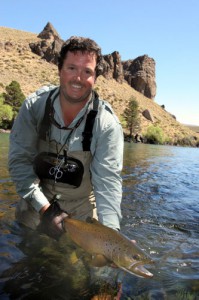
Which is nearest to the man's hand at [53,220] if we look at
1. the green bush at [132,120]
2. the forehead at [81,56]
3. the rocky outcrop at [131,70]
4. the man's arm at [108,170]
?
the man's arm at [108,170]

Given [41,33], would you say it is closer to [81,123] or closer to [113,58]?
[113,58]

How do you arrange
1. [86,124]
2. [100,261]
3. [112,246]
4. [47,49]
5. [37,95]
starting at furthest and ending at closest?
[47,49] → [37,95] → [86,124] → [100,261] → [112,246]

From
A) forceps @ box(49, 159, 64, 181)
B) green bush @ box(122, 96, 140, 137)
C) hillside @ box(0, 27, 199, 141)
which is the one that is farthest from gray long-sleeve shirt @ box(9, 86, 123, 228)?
green bush @ box(122, 96, 140, 137)

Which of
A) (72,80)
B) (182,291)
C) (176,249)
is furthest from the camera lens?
(176,249)

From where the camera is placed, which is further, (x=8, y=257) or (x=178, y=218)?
(x=178, y=218)

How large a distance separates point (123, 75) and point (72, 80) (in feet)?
536

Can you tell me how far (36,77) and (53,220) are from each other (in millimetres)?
108546

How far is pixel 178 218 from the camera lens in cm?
1009

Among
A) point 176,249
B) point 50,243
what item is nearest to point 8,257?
point 50,243

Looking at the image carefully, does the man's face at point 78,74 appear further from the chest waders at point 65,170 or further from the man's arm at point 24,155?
the man's arm at point 24,155

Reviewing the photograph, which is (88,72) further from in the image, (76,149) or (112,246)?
(112,246)

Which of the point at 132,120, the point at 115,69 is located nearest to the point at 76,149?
the point at 132,120

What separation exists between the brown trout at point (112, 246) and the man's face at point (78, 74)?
177 cm

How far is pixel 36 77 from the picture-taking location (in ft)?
356
